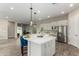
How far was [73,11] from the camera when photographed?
15.5 feet

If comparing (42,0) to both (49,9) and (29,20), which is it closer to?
(29,20)

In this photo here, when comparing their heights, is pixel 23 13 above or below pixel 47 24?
above

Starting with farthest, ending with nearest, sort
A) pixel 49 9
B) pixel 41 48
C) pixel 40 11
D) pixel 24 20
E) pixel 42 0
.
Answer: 1. pixel 49 9
2. pixel 40 11
3. pixel 24 20
4. pixel 41 48
5. pixel 42 0

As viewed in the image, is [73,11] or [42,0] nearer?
[42,0]

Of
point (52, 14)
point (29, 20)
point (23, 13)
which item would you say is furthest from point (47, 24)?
point (23, 13)

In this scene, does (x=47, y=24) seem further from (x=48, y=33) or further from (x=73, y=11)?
(x=73, y=11)

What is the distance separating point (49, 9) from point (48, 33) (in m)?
1.10

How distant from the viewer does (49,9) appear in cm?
409

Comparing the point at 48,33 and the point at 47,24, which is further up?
the point at 47,24

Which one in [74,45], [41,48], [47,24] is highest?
[47,24]

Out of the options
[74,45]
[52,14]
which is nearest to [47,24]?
[52,14]

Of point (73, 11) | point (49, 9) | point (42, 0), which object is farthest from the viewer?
point (73, 11)

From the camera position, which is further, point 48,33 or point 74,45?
point 74,45

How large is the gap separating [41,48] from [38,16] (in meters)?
1.58
